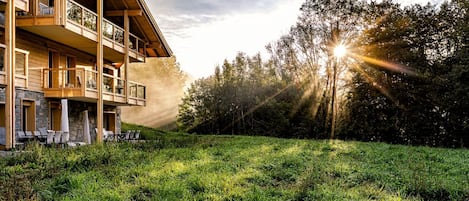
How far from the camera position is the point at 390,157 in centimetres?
1123

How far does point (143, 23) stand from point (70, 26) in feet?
21.6

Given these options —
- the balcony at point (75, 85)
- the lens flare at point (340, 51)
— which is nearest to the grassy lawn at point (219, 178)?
the balcony at point (75, 85)

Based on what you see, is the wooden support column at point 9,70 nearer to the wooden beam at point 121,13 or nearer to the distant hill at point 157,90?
the wooden beam at point 121,13

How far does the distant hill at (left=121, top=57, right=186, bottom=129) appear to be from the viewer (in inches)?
1639

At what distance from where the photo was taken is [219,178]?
707cm

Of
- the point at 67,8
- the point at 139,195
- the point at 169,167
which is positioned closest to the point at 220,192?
the point at 139,195

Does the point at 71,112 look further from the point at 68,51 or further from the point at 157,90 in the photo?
the point at 157,90

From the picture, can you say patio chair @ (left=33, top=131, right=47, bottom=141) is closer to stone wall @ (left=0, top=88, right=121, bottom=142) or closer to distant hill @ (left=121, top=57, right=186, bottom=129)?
stone wall @ (left=0, top=88, right=121, bottom=142)

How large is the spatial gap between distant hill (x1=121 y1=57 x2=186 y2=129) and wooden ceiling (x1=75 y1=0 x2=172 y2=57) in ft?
49.8

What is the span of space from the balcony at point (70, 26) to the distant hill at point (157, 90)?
19.6 metres

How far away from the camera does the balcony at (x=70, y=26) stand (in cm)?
1401

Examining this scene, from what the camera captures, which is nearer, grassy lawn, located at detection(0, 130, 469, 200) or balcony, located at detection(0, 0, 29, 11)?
grassy lawn, located at detection(0, 130, 469, 200)

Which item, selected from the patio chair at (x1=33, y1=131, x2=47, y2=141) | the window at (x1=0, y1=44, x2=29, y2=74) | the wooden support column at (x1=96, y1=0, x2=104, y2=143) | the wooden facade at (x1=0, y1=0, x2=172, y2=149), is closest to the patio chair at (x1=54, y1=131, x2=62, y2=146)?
the patio chair at (x1=33, y1=131, x2=47, y2=141)

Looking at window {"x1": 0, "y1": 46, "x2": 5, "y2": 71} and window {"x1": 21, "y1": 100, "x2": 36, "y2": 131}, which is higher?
window {"x1": 0, "y1": 46, "x2": 5, "y2": 71}
